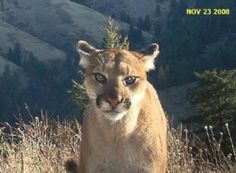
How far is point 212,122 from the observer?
1485 inches

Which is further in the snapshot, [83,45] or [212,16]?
[212,16]

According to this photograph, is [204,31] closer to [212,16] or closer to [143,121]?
[212,16]

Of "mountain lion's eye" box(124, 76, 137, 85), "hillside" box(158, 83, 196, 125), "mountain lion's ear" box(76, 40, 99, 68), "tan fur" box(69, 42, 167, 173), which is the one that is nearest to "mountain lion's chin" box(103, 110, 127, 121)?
"tan fur" box(69, 42, 167, 173)

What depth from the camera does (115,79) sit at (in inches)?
257

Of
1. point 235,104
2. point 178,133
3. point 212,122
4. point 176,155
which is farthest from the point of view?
point 235,104

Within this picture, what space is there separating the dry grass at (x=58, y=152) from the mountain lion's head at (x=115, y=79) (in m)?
1.49

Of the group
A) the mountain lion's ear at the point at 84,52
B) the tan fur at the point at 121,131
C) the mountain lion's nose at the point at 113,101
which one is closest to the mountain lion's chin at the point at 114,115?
the tan fur at the point at 121,131

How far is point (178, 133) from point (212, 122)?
95.1ft

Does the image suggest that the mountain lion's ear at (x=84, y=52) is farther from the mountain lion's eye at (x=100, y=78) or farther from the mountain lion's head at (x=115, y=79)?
the mountain lion's eye at (x=100, y=78)

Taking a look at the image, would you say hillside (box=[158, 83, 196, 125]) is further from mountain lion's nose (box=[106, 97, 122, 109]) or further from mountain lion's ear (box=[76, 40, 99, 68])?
mountain lion's nose (box=[106, 97, 122, 109])

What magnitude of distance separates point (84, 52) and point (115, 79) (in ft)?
2.83

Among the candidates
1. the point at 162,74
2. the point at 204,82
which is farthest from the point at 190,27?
the point at 204,82

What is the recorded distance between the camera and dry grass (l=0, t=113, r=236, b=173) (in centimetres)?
818

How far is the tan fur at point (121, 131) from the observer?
6.70 m
